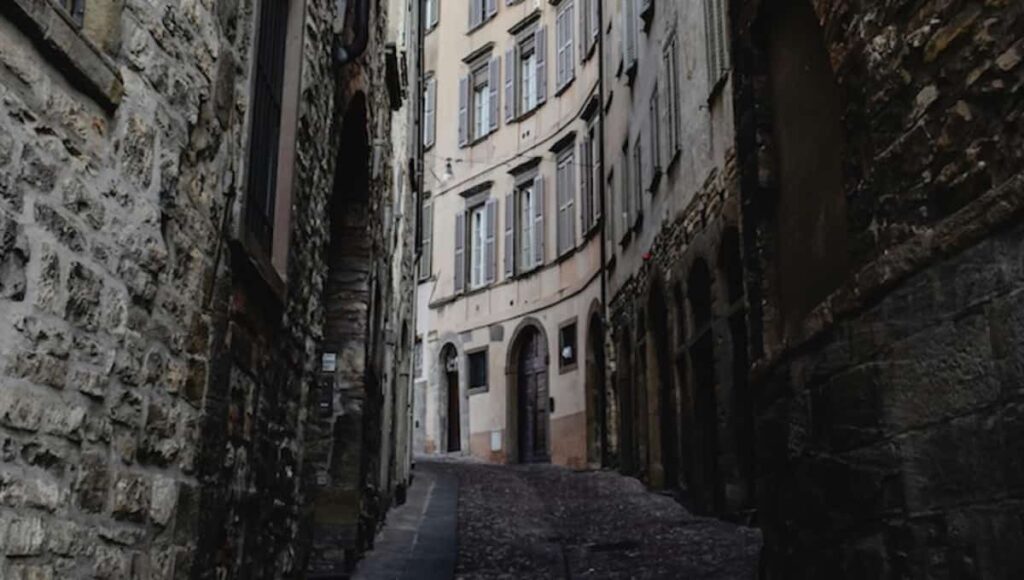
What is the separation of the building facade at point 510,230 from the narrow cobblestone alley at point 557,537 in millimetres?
4644

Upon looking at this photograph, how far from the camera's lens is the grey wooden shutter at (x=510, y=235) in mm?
20750

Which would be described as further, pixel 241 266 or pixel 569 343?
pixel 569 343

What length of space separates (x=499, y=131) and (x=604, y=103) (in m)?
4.60

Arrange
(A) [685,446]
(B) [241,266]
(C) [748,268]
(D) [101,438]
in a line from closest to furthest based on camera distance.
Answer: (D) [101,438] < (B) [241,266] < (C) [748,268] < (A) [685,446]

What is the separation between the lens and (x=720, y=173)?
963cm

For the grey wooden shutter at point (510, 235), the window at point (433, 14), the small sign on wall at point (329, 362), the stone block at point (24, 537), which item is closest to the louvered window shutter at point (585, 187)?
the grey wooden shutter at point (510, 235)

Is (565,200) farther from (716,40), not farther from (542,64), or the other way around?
(716,40)

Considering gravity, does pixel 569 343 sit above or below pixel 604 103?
below

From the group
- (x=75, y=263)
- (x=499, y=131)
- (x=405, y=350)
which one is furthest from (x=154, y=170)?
(x=499, y=131)

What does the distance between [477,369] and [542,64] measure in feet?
20.8

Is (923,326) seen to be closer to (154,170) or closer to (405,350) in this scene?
(154,170)

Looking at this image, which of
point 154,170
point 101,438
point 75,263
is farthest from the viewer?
point 154,170

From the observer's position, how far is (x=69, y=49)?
102 inches

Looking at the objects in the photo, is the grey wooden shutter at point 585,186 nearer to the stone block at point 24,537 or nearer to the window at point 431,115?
the window at point 431,115
